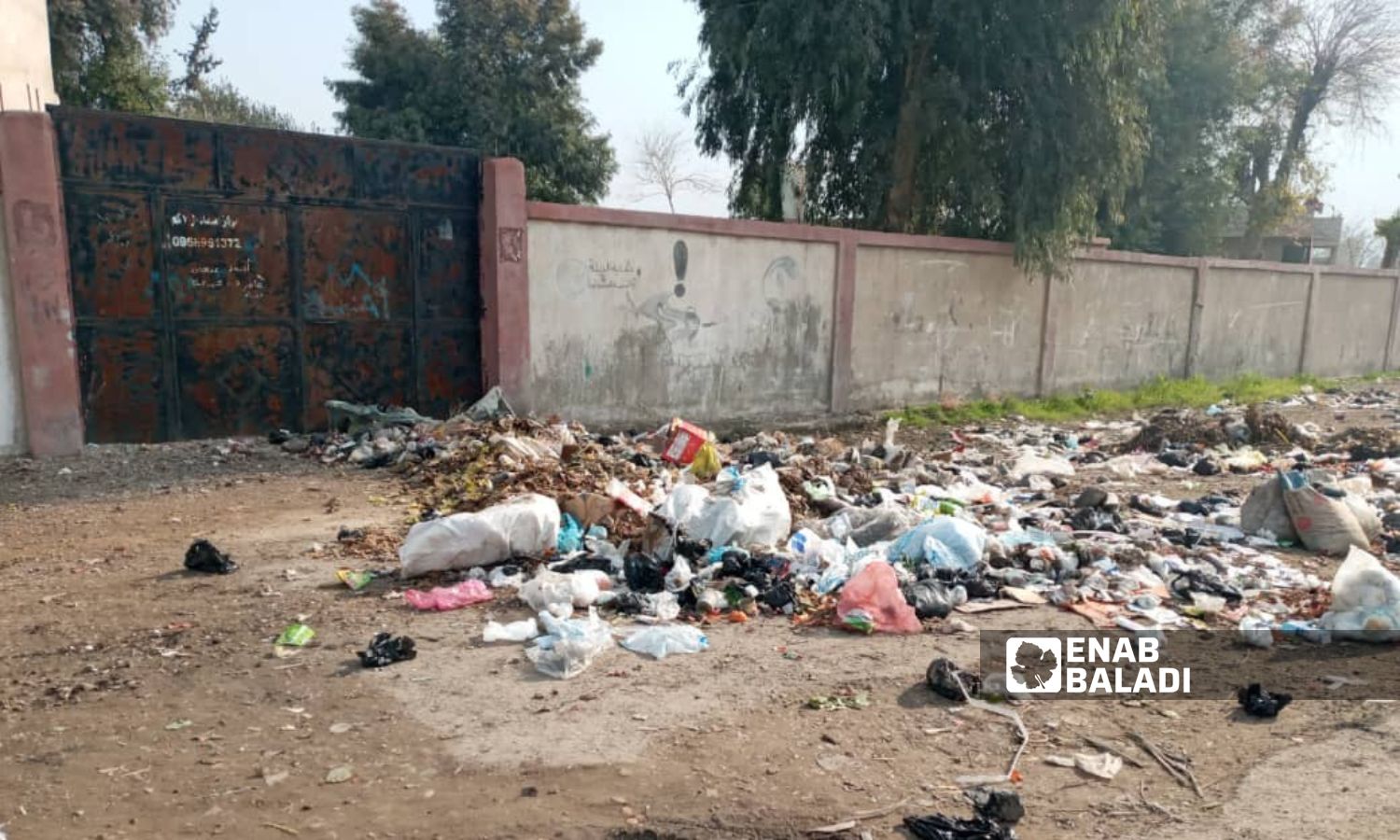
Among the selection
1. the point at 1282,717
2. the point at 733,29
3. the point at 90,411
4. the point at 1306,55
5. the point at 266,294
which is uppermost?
the point at 1306,55

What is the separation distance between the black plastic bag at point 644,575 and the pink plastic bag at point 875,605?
0.86 meters

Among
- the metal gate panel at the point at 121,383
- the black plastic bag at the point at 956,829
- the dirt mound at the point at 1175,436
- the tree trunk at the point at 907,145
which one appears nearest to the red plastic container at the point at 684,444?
the metal gate panel at the point at 121,383

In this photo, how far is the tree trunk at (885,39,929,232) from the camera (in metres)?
11.5

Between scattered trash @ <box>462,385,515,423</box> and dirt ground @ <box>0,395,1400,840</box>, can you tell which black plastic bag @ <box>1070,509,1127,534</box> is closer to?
dirt ground @ <box>0,395,1400,840</box>

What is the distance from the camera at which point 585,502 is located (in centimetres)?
531

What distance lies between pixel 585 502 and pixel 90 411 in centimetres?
431

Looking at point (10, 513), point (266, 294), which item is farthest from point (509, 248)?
point (10, 513)

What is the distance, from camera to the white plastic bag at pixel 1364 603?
4066 mm

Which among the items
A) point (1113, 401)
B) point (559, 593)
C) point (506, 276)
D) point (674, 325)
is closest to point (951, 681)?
point (559, 593)

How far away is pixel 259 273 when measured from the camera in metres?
7.53

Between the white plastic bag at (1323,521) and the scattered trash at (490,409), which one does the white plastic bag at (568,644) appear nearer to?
the scattered trash at (490,409)

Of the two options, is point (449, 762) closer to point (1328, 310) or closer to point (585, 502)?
point (585, 502)

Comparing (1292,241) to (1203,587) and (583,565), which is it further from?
(583,565)

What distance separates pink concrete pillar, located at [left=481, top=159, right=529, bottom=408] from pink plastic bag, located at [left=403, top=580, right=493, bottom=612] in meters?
3.98
